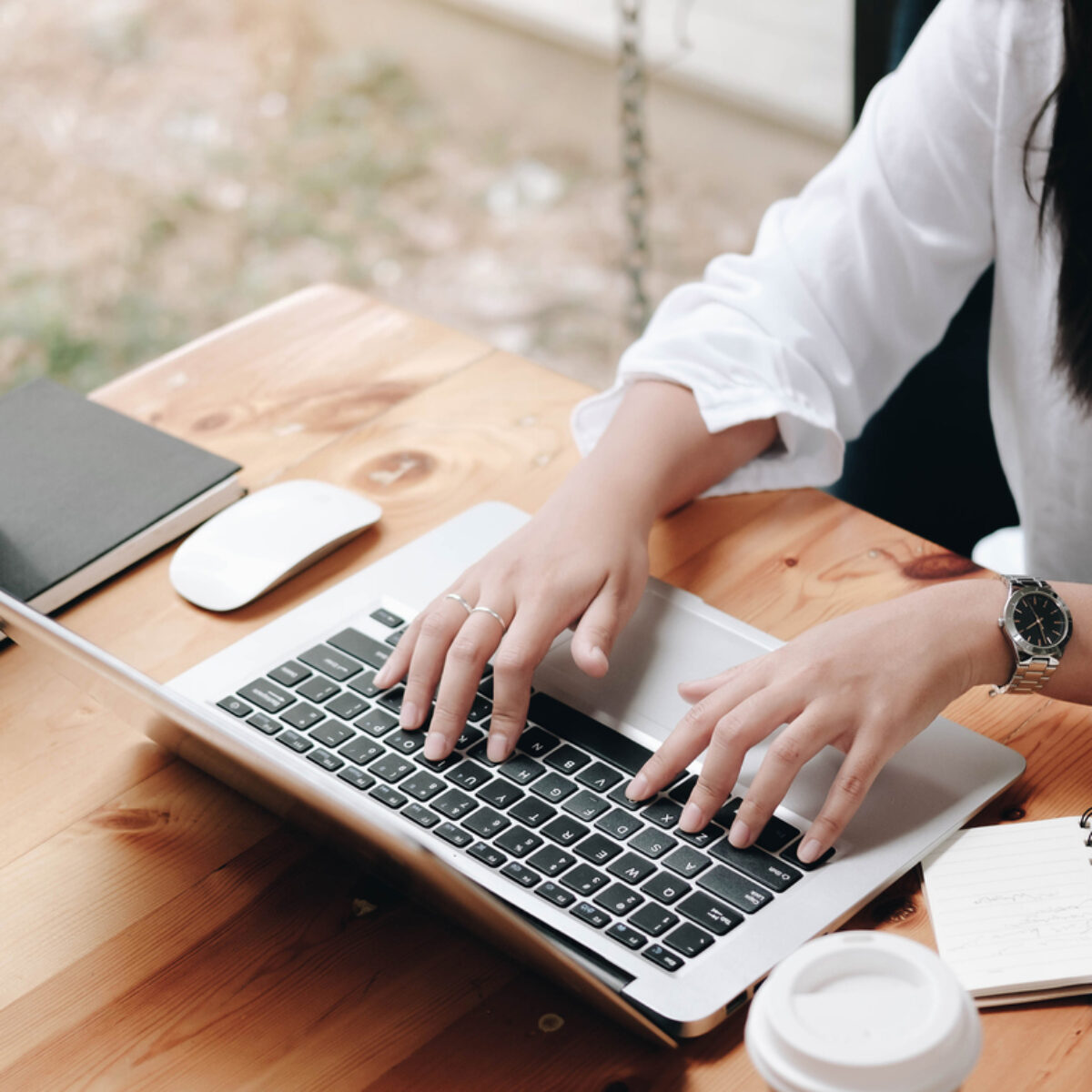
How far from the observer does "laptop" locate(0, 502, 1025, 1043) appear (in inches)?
20.8

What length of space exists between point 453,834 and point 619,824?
0.27 ft

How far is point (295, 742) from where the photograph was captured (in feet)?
2.22

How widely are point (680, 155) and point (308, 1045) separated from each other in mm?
2583

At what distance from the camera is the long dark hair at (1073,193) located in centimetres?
80

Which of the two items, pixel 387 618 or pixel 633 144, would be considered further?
pixel 633 144

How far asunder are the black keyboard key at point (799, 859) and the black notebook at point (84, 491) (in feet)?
1.59

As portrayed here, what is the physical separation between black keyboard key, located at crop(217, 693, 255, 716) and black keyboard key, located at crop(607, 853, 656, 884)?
0.24 meters

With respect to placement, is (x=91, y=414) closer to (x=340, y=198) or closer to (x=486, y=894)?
(x=486, y=894)

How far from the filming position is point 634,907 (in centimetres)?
56

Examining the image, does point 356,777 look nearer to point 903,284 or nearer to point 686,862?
point 686,862

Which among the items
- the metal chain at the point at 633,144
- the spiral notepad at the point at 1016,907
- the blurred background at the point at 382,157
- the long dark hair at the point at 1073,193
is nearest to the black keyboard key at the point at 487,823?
the spiral notepad at the point at 1016,907

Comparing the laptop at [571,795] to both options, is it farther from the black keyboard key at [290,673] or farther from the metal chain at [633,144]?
the metal chain at [633,144]

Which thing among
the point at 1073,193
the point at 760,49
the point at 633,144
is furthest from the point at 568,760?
the point at 760,49

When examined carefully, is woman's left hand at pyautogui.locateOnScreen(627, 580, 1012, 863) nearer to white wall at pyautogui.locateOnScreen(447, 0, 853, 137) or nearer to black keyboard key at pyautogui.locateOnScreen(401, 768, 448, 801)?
black keyboard key at pyautogui.locateOnScreen(401, 768, 448, 801)
